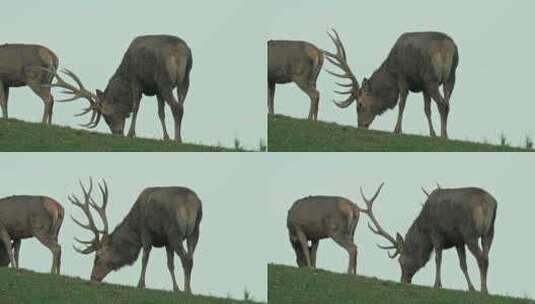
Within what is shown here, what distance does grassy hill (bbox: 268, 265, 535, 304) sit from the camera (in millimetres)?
31750

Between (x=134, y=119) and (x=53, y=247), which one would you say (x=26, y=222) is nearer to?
(x=53, y=247)

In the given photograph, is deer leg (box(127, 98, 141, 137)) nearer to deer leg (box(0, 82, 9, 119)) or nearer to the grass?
deer leg (box(0, 82, 9, 119))

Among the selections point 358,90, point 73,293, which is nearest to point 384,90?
point 358,90

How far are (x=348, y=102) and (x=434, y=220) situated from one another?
→ 250 inches

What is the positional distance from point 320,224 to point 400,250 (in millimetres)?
1802

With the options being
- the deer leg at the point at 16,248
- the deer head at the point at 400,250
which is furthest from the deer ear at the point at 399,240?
the deer leg at the point at 16,248

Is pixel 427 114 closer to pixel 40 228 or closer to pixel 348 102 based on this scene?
pixel 348 102

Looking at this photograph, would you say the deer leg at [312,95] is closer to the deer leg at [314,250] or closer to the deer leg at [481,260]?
the deer leg at [314,250]

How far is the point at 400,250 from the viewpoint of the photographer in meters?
38.1

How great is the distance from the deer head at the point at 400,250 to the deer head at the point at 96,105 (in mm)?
5066

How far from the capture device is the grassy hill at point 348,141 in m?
36.0

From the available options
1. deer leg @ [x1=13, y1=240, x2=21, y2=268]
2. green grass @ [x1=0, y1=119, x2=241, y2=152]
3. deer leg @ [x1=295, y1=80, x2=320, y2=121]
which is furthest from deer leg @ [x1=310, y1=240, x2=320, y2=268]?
deer leg @ [x1=13, y1=240, x2=21, y2=268]

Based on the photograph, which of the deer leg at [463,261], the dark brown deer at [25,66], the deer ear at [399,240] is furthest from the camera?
the dark brown deer at [25,66]

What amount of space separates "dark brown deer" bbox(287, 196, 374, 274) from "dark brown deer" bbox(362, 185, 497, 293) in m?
1.17
